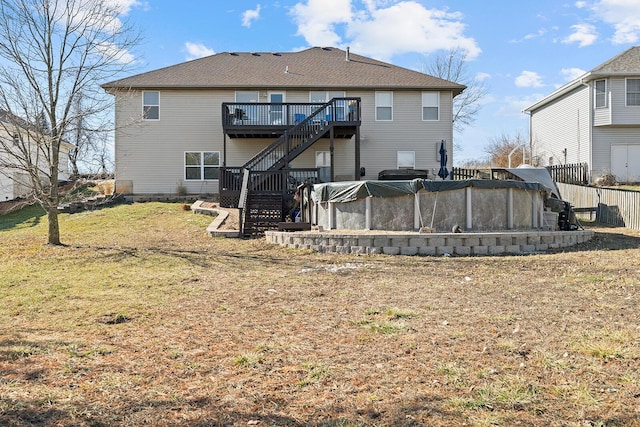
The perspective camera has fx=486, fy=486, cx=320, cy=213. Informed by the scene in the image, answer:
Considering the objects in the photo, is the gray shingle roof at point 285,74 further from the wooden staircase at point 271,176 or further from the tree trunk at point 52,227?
the tree trunk at point 52,227

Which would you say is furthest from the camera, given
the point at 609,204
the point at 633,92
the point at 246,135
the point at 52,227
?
the point at 633,92

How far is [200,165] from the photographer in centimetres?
2195

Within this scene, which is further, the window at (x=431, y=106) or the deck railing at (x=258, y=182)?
the window at (x=431, y=106)

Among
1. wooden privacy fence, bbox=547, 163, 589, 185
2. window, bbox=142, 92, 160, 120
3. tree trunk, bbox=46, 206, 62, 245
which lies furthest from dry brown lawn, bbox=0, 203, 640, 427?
wooden privacy fence, bbox=547, 163, 589, 185

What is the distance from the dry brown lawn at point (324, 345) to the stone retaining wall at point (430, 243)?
1.58 m

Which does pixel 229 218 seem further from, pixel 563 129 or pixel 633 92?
pixel 563 129

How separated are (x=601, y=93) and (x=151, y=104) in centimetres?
2111

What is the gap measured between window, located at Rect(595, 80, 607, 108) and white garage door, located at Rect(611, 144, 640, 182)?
2.11 m

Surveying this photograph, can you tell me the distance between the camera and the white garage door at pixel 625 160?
76.9 ft

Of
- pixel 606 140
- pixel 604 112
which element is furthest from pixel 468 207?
pixel 606 140

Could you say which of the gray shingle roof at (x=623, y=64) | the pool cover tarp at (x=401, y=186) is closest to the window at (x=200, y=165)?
the pool cover tarp at (x=401, y=186)

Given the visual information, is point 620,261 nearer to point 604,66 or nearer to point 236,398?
point 236,398

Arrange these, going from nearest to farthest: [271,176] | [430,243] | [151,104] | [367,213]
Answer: [430,243]
[367,213]
[271,176]
[151,104]

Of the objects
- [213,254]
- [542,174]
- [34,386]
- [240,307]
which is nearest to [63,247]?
[213,254]
